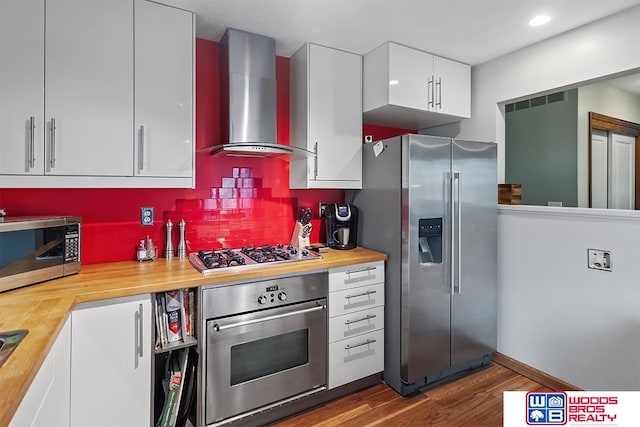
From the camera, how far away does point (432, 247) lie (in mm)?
2309

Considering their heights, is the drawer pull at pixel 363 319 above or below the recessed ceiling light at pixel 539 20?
below

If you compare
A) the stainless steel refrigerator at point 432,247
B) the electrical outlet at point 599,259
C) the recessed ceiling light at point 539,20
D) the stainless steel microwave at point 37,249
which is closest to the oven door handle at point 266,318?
the stainless steel refrigerator at point 432,247

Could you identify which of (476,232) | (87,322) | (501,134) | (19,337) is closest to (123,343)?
(87,322)

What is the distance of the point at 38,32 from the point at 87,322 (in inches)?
53.8

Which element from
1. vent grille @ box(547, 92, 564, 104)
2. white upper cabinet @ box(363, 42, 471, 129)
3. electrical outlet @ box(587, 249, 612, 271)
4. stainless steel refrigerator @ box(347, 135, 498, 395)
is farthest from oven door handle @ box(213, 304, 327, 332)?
vent grille @ box(547, 92, 564, 104)

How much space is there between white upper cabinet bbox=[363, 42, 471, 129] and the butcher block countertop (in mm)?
1123

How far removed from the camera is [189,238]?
2250 mm

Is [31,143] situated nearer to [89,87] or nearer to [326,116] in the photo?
[89,87]

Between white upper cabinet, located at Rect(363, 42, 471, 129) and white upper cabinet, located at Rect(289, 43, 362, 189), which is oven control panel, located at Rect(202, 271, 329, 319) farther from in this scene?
white upper cabinet, located at Rect(363, 42, 471, 129)

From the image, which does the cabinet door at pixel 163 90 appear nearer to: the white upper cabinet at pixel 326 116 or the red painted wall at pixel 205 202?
the red painted wall at pixel 205 202

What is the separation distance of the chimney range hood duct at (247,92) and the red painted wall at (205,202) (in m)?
0.18

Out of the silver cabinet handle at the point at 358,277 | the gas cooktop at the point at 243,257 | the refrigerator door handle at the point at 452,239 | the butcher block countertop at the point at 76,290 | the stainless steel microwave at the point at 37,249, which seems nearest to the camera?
the butcher block countertop at the point at 76,290

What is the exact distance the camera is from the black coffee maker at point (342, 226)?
251 centimetres

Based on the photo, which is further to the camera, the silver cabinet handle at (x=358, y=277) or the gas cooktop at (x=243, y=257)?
the silver cabinet handle at (x=358, y=277)
